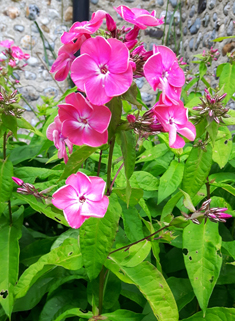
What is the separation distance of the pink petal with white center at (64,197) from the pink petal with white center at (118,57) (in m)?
0.20

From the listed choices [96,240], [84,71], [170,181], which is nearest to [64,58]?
[84,71]

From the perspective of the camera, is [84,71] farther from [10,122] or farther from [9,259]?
[9,259]

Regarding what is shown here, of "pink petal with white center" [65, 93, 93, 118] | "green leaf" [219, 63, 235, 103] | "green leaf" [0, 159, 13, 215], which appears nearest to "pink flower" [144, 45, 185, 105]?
"pink petal with white center" [65, 93, 93, 118]

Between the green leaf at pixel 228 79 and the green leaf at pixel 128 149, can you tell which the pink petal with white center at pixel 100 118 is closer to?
the green leaf at pixel 128 149

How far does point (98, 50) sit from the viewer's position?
409 mm

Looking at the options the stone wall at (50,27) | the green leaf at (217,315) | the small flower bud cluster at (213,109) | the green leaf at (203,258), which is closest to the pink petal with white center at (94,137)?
the small flower bud cluster at (213,109)

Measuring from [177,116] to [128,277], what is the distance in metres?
0.33

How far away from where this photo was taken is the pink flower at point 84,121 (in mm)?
425

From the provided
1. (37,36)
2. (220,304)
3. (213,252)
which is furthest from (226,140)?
(37,36)

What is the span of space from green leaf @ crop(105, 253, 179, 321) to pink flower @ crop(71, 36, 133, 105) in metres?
0.35

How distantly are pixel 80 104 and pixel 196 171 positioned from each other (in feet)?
1.09

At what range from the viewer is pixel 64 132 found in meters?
0.45

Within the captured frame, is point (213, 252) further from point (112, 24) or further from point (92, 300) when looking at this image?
point (112, 24)

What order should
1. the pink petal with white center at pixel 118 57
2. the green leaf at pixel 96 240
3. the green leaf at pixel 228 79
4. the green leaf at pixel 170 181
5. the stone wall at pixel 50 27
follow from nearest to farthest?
1. the pink petal with white center at pixel 118 57
2. the green leaf at pixel 96 240
3. the green leaf at pixel 170 181
4. the green leaf at pixel 228 79
5. the stone wall at pixel 50 27
